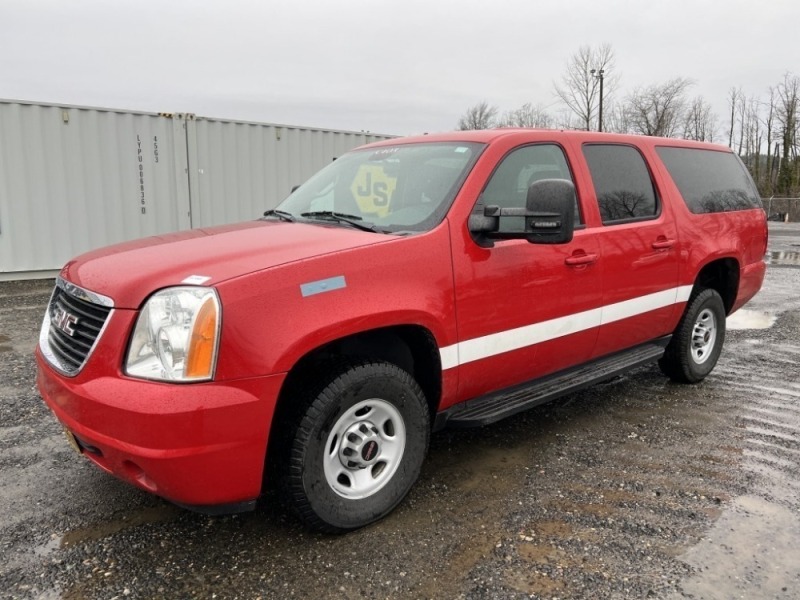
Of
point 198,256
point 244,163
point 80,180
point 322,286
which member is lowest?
point 322,286

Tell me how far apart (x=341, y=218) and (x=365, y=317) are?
864 millimetres

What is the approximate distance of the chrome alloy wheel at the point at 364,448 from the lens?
2.64m

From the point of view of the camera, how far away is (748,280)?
16.9 feet

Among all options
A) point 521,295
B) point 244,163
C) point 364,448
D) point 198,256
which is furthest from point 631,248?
point 244,163

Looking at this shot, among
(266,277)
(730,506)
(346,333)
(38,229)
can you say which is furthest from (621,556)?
(38,229)

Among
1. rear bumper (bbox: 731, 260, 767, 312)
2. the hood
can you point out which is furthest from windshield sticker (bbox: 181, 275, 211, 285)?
rear bumper (bbox: 731, 260, 767, 312)

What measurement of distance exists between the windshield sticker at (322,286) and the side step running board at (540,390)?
974mm

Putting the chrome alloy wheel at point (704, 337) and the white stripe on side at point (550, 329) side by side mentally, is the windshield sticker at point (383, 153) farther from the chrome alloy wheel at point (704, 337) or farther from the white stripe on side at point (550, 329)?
the chrome alloy wheel at point (704, 337)

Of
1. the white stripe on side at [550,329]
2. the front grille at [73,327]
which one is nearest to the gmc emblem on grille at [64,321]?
the front grille at [73,327]

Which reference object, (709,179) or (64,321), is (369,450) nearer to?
(64,321)

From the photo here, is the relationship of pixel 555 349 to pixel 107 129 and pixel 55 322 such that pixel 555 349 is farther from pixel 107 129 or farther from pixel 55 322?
pixel 107 129

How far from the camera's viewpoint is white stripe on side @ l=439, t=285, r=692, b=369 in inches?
118

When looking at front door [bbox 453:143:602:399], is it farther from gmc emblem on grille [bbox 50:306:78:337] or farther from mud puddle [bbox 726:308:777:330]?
mud puddle [bbox 726:308:777:330]

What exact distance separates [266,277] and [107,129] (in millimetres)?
9024
